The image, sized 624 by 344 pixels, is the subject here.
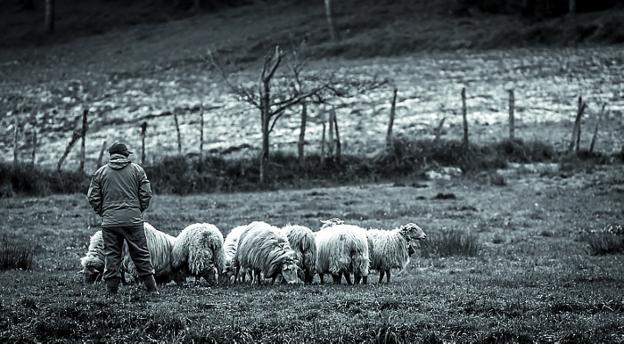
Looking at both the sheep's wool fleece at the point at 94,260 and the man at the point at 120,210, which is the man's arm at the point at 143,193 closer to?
the man at the point at 120,210

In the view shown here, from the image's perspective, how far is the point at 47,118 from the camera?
40938 millimetres

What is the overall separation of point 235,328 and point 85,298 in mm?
2627

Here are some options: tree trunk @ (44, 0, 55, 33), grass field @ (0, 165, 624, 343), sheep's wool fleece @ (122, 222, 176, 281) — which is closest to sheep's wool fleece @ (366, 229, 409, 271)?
grass field @ (0, 165, 624, 343)

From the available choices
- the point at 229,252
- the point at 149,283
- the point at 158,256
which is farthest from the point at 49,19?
the point at 149,283

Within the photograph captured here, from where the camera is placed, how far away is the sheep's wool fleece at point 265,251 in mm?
13727

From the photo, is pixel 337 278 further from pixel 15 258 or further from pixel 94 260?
pixel 15 258

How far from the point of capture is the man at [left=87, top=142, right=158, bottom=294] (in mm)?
12133

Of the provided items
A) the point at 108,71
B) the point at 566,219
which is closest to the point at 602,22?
the point at 108,71

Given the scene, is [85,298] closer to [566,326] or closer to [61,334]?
[61,334]

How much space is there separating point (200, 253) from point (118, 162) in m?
2.21

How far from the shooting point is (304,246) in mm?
14219

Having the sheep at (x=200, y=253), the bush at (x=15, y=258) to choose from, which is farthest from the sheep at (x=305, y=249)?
the bush at (x=15, y=258)

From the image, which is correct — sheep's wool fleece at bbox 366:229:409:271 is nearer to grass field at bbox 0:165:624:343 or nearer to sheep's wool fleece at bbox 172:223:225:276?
grass field at bbox 0:165:624:343

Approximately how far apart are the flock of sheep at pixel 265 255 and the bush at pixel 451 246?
2.72 m
